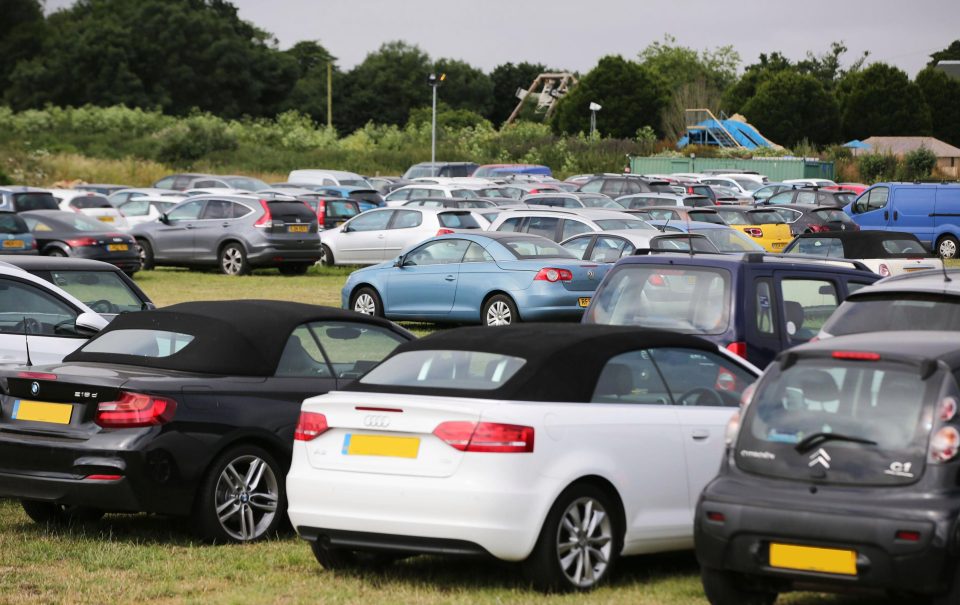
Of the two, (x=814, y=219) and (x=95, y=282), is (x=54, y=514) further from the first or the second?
(x=814, y=219)

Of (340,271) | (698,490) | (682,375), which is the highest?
(682,375)

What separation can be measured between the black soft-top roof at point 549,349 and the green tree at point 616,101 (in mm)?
90268

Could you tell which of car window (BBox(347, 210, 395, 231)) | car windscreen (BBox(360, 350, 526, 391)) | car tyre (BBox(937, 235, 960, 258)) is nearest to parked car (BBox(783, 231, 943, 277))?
car window (BBox(347, 210, 395, 231))

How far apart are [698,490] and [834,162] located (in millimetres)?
67052

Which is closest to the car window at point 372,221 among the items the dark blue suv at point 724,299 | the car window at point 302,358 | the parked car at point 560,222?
the parked car at point 560,222

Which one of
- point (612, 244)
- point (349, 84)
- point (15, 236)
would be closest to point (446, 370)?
point (612, 244)

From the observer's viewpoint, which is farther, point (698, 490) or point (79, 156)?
point (79, 156)

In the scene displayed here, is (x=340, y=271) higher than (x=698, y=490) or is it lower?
lower

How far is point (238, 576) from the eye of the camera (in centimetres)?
844

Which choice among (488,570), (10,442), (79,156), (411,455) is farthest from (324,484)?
(79,156)

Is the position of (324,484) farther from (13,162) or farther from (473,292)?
(13,162)

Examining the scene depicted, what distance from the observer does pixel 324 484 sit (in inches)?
313

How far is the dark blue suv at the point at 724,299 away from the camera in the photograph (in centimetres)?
1162

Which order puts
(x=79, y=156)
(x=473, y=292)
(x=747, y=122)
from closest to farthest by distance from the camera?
(x=473, y=292)
(x=79, y=156)
(x=747, y=122)
